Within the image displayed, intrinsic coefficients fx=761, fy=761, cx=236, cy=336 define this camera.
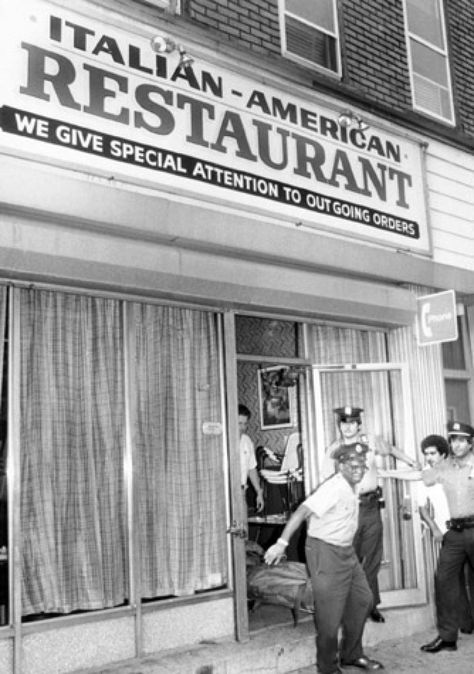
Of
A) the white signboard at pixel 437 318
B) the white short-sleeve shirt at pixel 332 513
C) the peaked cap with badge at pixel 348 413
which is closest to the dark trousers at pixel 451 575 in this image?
the peaked cap with badge at pixel 348 413

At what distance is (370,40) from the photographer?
9.33 m

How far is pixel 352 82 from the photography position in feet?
29.3

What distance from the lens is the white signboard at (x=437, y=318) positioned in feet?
26.9

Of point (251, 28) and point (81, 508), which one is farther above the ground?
point (251, 28)

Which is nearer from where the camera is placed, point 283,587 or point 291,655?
point 291,655

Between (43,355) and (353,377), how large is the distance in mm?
3641

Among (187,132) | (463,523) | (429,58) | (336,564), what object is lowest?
(336,564)

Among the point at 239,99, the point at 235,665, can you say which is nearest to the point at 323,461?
the point at 235,665

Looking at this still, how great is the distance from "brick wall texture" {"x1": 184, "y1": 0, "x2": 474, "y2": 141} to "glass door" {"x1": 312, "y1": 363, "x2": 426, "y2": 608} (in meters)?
3.17

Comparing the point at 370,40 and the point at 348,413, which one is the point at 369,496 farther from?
the point at 370,40

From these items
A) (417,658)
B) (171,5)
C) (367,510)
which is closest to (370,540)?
(367,510)

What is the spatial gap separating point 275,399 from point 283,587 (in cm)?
277

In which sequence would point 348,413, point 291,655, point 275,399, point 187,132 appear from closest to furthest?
point 291,655 < point 187,132 < point 348,413 < point 275,399

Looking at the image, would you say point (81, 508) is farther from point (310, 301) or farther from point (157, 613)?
point (310, 301)
